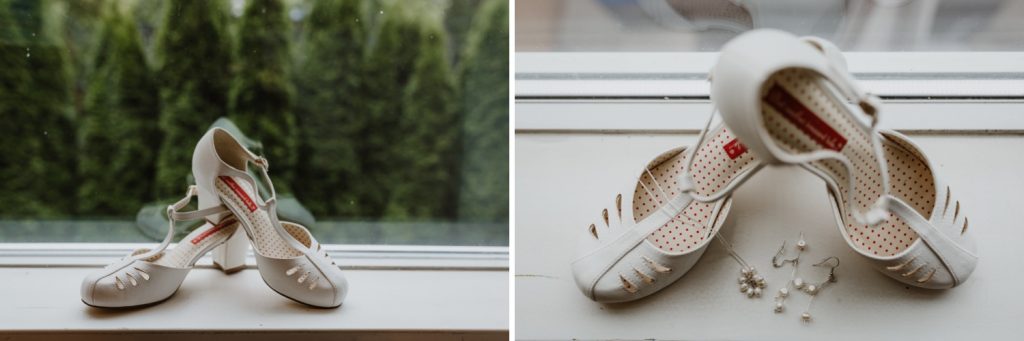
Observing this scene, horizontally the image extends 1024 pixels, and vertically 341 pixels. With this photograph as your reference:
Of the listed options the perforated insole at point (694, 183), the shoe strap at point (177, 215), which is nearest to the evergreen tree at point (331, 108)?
the shoe strap at point (177, 215)

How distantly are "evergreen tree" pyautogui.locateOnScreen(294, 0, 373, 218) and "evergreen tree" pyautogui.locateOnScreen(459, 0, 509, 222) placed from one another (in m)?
0.15

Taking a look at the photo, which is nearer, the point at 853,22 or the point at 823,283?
the point at 823,283

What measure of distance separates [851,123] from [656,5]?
0.34 meters

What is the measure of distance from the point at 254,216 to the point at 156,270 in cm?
11

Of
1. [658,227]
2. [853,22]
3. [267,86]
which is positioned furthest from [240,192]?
[853,22]

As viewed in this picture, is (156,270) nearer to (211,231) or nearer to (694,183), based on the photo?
(211,231)

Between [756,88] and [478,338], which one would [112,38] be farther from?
[756,88]

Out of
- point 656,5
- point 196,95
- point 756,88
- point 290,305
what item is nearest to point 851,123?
point 756,88

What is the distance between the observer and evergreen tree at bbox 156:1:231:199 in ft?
2.93

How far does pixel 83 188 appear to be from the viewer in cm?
92

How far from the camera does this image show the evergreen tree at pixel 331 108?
0.91 meters

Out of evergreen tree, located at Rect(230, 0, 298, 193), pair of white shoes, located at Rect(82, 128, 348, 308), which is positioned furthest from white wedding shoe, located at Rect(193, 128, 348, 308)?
evergreen tree, located at Rect(230, 0, 298, 193)

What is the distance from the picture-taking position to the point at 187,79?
0.90 meters

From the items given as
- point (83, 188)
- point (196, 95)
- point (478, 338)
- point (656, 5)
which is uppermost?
point (656, 5)
